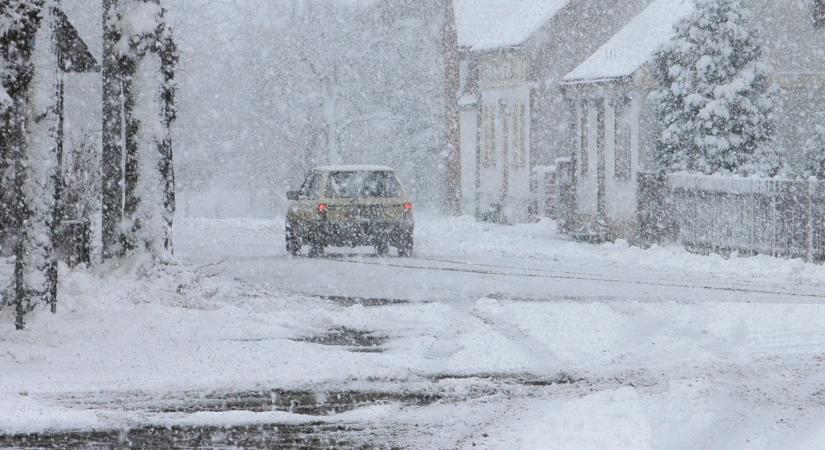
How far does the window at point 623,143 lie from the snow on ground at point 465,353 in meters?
11.3

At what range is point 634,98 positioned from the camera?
30547 mm

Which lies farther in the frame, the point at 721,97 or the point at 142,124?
the point at 721,97

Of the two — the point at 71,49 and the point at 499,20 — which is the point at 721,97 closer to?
the point at 71,49

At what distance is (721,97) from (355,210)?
30.6 feet

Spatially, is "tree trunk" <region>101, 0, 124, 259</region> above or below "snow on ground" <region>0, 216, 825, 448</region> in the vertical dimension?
above

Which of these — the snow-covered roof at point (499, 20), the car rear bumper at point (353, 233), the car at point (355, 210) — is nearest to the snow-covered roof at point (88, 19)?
the snow-covered roof at point (499, 20)

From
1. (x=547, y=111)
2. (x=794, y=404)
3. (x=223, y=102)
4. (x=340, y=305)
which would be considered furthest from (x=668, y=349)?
(x=223, y=102)

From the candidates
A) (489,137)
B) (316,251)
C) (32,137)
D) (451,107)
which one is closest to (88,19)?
(451,107)

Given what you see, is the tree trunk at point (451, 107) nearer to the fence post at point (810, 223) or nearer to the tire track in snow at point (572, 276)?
the tire track in snow at point (572, 276)

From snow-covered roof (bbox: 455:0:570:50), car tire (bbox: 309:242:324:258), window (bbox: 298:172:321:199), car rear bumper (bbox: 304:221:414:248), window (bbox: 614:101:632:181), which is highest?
snow-covered roof (bbox: 455:0:570:50)

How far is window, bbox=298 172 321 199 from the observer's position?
925 inches

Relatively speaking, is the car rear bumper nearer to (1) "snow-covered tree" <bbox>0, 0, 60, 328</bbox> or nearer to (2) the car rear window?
(2) the car rear window

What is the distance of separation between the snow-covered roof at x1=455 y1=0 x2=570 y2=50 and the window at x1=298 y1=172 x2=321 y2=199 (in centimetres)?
1600

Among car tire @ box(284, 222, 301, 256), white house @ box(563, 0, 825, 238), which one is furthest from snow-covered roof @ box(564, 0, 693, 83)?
car tire @ box(284, 222, 301, 256)
